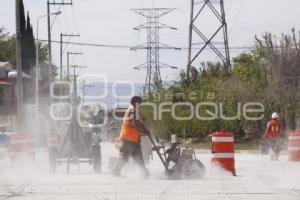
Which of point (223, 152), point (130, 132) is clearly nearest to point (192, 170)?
point (223, 152)

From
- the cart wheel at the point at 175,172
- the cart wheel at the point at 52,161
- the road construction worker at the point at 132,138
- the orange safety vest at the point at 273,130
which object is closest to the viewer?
the cart wheel at the point at 175,172

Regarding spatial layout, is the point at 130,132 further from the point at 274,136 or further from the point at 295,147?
the point at 274,136

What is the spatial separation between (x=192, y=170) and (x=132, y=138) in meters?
1.64

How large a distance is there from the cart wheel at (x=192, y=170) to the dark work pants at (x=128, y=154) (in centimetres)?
105

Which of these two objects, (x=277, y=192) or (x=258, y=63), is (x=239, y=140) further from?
(x=277, y=192)

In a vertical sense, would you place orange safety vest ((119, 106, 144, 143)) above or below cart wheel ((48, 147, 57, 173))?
above

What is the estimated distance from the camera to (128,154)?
62.6ft

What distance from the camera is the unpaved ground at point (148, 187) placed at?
Result: 14.4 meters

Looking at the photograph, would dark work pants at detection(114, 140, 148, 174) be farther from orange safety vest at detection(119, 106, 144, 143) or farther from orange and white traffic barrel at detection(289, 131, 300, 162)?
orange and white traffic barrel at detection(289, 131, 300, 162)

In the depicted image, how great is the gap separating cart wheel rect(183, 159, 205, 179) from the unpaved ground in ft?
0.85

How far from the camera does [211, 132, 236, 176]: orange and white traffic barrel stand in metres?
19.4

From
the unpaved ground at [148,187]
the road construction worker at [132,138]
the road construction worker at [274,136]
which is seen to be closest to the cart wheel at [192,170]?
the unpaved ground at [148,187]

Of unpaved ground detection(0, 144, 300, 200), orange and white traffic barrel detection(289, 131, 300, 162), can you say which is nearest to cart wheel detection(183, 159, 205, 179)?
unpaved ground detection(0, 144, 300, 200)

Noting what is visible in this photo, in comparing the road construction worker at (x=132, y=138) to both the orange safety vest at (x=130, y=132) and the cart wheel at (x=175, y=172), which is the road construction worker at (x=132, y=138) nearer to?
the orange safety vest at (x=130, y=132)
